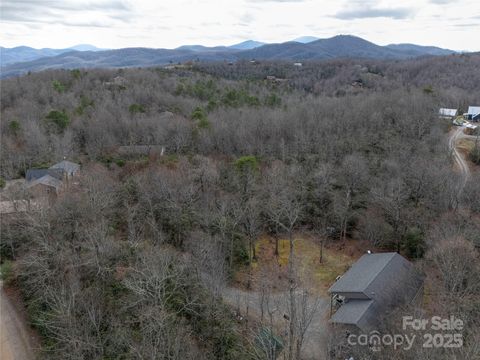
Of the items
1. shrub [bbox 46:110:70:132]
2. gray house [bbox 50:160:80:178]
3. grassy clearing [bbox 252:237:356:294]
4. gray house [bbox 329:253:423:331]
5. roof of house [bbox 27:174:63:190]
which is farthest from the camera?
shrub [bbox 46:110:70:132]

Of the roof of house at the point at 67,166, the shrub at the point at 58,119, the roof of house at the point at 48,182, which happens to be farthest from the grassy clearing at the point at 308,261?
the shrub at the point at 58,119

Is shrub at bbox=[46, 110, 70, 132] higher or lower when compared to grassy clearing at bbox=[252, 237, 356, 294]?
higher

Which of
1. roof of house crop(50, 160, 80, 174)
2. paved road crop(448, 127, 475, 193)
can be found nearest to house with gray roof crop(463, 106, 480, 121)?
paved road crop(448, 127, 475, 193)

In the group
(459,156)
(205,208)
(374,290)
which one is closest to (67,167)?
(205,208)

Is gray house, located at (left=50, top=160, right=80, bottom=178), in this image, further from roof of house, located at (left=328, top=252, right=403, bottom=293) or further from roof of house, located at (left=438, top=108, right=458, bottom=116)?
roof of house, located at (left=438, top=108, right=458, bottom=116)

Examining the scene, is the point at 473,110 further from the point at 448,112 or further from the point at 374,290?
the point at 374,290

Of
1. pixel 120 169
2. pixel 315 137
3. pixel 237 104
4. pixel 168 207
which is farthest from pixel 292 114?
pixel 168 207

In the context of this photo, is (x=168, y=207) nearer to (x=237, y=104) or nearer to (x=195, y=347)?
(x=195, y=347)
